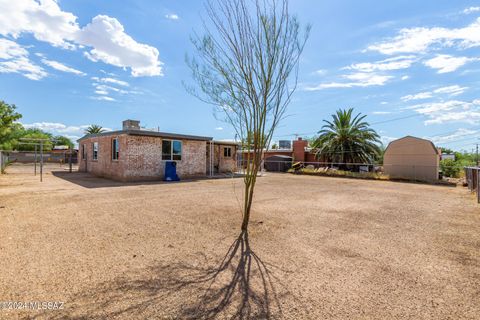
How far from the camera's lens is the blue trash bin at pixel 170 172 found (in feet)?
47.3

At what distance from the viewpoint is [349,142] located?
2344 centimetres

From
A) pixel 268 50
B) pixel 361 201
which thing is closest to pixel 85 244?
pixel 268 50

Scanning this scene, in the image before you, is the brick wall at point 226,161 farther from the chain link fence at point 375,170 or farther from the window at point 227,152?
the chain link fence at point 375,170

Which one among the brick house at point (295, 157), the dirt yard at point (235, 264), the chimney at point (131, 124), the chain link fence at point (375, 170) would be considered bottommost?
the dirt yard at point (235, 264)

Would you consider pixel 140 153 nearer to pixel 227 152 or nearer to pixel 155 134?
pixel 155 134

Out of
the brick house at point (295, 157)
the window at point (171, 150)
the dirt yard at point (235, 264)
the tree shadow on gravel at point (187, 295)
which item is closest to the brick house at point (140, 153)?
the window at point (171, 150)

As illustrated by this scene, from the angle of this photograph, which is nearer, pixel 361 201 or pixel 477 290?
pixel 477 290

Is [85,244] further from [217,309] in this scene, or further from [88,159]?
[88,159]

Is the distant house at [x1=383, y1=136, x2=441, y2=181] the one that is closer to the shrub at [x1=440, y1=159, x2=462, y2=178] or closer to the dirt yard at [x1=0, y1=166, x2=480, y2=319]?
the shrub at [x1=440, y1=159, x2=462, y2=178]

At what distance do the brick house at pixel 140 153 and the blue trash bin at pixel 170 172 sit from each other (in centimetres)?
46

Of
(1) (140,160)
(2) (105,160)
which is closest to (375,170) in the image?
(1) (140,160)

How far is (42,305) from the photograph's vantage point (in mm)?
2479

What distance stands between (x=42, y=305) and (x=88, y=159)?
18759 millimetres

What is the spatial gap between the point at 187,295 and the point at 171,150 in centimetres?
1330
